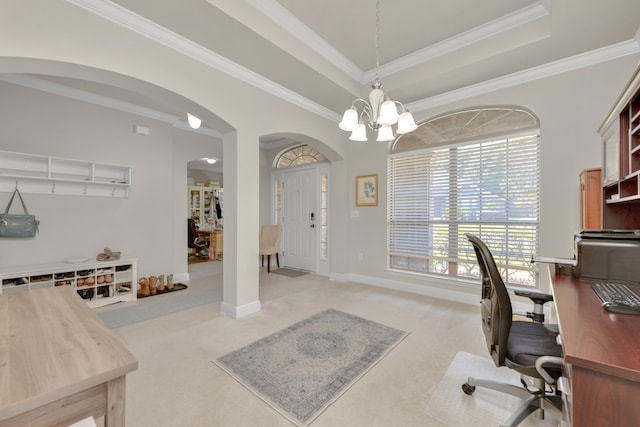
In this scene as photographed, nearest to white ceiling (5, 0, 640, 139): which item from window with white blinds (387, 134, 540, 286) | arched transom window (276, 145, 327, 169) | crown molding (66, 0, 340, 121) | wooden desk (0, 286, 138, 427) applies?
crown molding (66, 0, 340, 121)

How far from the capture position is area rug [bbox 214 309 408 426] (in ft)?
5.40

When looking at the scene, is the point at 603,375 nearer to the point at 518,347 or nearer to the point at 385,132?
the point at 518,347

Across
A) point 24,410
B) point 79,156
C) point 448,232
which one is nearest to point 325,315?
point 448,232

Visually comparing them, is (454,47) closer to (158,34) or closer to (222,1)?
(222,1)

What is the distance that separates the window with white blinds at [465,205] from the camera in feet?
9.99

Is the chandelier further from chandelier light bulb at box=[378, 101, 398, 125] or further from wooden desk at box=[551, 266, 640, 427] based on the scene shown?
wooden desk at box=[551, 266, 640, 427]

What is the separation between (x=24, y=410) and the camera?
1.97 feet

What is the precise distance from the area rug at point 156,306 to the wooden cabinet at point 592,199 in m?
4.08

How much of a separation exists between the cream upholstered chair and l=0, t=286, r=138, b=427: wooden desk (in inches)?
159

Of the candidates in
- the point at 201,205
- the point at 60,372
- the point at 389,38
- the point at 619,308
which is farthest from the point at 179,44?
the point at 201,205

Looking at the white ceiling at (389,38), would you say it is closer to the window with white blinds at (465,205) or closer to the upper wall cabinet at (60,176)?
the window with white blinds at (465,205)

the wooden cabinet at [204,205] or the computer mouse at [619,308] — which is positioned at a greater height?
Result: the wooden cabinet at [204,205]

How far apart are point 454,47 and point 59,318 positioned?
3.83 meters

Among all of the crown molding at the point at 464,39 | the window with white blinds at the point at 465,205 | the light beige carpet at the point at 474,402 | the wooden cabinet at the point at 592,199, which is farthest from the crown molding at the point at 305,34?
the light beige carpet at the point at 474,402
